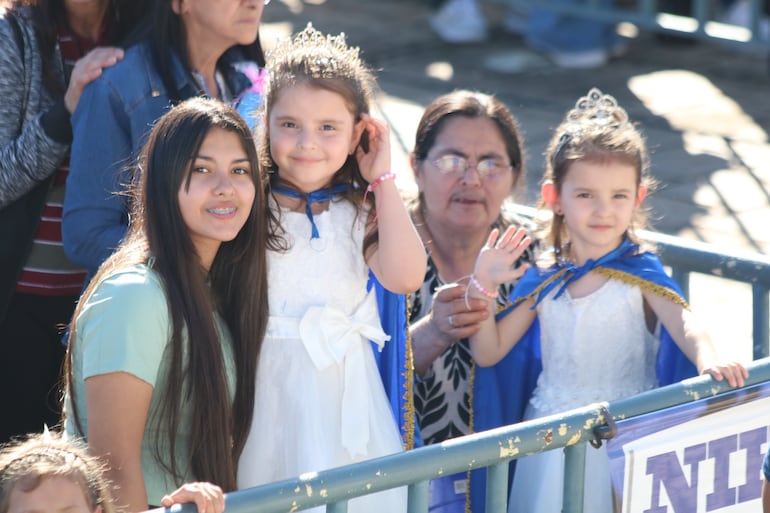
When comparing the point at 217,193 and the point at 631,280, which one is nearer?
the point at 217,193

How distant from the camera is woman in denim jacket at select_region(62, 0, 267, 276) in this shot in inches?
134

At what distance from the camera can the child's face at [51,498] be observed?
7.81 ft

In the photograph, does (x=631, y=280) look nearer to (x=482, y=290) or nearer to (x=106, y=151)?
(x=482, y=290)

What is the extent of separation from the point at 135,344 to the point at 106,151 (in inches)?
33.8

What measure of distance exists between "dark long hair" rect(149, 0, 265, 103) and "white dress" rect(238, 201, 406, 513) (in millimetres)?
599

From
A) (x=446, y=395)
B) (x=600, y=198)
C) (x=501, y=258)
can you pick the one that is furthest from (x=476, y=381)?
(x=600, y=198)

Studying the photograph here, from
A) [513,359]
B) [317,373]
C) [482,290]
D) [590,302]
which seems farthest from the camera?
[513,359]

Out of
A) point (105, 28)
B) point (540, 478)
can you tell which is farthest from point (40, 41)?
point (540, 478)

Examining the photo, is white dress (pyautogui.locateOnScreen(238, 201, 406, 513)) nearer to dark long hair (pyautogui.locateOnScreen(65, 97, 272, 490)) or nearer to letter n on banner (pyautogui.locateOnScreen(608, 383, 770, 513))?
dark long hair (pyautogui.locateOnScreen(65, 97, 272, 490))

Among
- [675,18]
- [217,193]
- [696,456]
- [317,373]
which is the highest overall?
[675,18]

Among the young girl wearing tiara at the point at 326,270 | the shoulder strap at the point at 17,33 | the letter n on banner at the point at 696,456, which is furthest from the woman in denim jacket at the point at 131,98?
the letter n on banner at the point at 696,456

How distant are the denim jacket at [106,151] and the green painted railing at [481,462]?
1151 millimetres

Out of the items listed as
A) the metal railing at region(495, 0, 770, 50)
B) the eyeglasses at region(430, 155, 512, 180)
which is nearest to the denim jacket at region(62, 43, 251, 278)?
the eyeglasses at region(430, 155, 512, 180)

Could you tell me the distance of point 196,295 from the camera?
2.86 m
